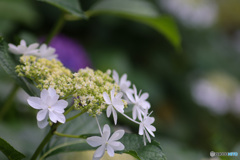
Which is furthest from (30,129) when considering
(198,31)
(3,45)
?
(198,31)

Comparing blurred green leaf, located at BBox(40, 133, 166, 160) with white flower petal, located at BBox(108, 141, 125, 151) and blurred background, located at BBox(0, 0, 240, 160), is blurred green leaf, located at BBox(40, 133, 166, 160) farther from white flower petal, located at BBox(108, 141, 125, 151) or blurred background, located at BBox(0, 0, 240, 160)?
blurred background, located at BBox(0, 0, 240, 160)

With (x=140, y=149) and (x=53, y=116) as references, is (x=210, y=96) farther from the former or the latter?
(x=53, y=116)

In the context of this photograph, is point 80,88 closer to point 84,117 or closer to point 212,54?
point 84,117

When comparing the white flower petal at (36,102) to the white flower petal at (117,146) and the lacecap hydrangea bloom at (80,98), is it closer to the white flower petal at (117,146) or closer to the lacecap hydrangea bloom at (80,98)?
the lacecap hydrangea bloom at (80,98)

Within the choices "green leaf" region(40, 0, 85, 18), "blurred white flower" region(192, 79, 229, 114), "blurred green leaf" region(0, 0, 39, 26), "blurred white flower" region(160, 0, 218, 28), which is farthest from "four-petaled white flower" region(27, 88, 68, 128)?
"blurred white flower" region(160, 0, 218, 28)

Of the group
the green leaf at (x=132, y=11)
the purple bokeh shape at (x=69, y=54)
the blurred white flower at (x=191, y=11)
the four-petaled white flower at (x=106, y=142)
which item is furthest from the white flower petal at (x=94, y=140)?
the blurred white flower at (x=191, y=11)

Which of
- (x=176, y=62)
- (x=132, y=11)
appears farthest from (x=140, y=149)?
(x=176, y=62)
